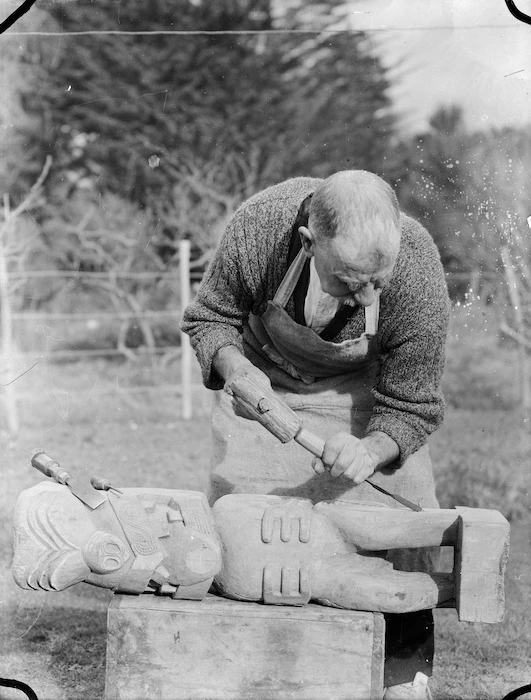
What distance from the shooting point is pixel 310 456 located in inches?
125

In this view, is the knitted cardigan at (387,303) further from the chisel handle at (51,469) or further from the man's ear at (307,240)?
the chisel handle at (51,469)

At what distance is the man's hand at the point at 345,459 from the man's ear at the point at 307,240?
0.52m

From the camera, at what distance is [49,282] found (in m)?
11.9

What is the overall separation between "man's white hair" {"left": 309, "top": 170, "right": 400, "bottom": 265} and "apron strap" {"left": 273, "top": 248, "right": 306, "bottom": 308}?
0.37 metres

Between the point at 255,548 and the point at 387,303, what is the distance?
2.64 feet

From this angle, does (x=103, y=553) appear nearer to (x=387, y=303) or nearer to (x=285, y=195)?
(x=387, y=303)

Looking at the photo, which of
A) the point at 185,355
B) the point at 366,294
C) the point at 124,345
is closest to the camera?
the point at 366,294

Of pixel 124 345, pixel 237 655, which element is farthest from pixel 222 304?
pixel 124 345

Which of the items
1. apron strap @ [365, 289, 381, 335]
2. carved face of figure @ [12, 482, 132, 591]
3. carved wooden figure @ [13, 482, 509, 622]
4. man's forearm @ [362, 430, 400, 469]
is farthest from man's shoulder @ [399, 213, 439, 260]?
carved face of figure @ [12, 482, 132, 591]

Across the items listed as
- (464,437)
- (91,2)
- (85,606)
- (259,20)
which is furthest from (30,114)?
(85,606)

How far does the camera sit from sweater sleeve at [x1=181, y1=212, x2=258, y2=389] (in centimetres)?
291

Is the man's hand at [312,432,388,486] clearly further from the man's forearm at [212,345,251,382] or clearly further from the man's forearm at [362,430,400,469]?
the man's forearm at [212,345,251,382]

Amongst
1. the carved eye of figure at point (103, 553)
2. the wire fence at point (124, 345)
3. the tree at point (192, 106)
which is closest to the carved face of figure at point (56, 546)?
the carved eye of figure at point (103, 553)

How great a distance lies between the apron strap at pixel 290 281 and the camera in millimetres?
2777
